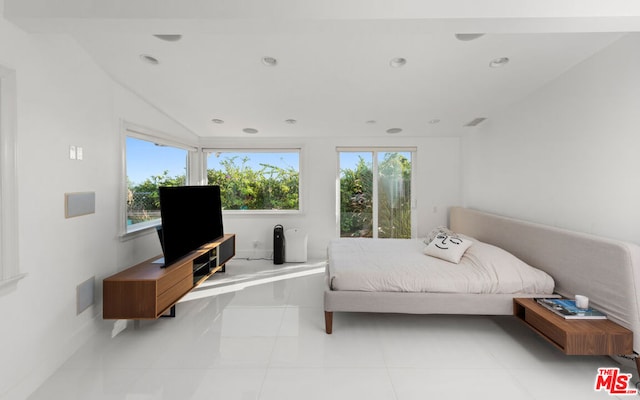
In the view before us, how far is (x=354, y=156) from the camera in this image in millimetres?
5109

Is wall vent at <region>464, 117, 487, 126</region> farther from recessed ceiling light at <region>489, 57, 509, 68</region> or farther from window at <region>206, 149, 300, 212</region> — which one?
window at <region>206, 149, 300, 212</region>

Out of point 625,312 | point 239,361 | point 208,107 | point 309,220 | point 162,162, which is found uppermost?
point 208,107

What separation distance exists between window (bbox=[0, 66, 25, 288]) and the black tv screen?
0.95 metres

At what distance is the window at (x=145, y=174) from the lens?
3.25 metres

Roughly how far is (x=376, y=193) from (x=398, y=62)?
8.86ft

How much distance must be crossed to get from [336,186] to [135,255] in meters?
3.17

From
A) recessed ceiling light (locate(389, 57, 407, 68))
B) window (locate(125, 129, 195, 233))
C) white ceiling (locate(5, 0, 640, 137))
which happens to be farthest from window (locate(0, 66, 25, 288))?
recessed ceiling light (locate(389, 57, 407, 68))

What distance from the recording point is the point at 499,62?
2.67m

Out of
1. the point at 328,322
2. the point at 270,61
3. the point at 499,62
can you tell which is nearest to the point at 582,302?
the point at 328,322

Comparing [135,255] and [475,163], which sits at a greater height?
[475,163]

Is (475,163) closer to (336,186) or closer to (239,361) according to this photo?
(336,186)

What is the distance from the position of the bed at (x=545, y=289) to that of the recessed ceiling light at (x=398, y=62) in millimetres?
1951

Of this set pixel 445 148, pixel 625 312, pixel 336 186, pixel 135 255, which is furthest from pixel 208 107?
pixel 625 312

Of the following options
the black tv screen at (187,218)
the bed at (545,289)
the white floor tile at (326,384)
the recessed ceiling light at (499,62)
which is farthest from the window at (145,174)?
the recessed ceiling light at (499,62)
